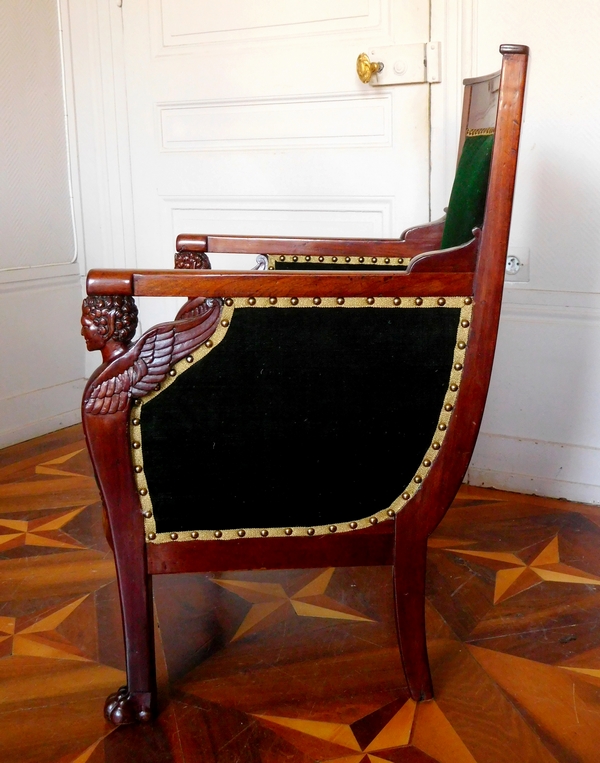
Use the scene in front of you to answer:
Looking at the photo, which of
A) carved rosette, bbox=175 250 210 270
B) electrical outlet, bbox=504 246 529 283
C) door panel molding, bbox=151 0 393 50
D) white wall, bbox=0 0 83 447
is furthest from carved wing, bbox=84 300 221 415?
white wall, bbox=0 0 83 447

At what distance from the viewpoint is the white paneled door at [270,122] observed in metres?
2.29

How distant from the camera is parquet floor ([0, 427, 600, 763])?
1.21 metres

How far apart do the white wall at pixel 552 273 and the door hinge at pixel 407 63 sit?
0.41ft

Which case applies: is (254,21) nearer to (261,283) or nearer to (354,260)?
(354,260)

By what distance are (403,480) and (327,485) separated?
0.12 metres

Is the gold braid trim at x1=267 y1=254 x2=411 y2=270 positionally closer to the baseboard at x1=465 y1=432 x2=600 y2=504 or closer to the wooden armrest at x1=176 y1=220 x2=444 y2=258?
the wooden armrest at x1=176 y1=220 x2=444 y2=258

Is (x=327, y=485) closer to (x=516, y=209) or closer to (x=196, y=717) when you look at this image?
(x=196, y=717)

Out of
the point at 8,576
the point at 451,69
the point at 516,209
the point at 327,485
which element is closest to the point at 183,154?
the point at 451,69

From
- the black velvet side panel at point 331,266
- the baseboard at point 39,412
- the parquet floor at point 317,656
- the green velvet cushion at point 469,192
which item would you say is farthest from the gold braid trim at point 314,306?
the baseboard at point 39,412

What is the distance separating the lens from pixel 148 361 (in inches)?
44.3

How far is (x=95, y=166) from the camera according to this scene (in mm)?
2867

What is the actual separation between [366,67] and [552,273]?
791 mm

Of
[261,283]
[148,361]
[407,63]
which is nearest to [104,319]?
[148,361]

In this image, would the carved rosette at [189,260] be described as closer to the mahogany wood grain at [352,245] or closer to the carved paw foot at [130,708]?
the mahogany wood grain at [352,245]
